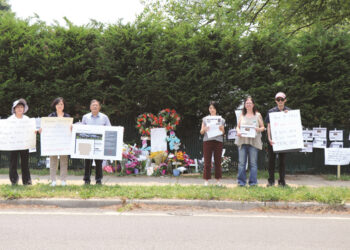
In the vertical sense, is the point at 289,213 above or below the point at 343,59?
below

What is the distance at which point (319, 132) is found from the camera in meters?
10.3

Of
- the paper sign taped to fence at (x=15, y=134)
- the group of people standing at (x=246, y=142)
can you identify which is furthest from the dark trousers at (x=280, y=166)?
the paper sign taped to fence at (x=15, y=134)

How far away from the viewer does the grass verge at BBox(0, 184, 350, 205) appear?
21.8 ft

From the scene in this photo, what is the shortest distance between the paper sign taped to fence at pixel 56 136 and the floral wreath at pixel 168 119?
3214 mm

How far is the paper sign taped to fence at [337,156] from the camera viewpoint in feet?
33.1

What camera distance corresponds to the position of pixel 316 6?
17.6m

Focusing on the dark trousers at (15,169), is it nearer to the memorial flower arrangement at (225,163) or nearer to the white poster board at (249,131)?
the white poster board at (249,131)

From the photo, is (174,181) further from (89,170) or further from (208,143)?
(89,170)

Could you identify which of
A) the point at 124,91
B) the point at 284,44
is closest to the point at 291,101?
the point at 284,44

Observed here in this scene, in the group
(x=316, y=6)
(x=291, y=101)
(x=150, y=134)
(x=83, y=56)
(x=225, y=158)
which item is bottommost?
(x=225, y=158)

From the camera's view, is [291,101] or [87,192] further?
[291,101]

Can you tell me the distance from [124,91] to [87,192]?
4.10 metres

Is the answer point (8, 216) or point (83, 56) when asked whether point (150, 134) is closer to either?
point (83, 56)

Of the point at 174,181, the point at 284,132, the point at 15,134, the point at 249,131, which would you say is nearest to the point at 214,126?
the point at 249,131
